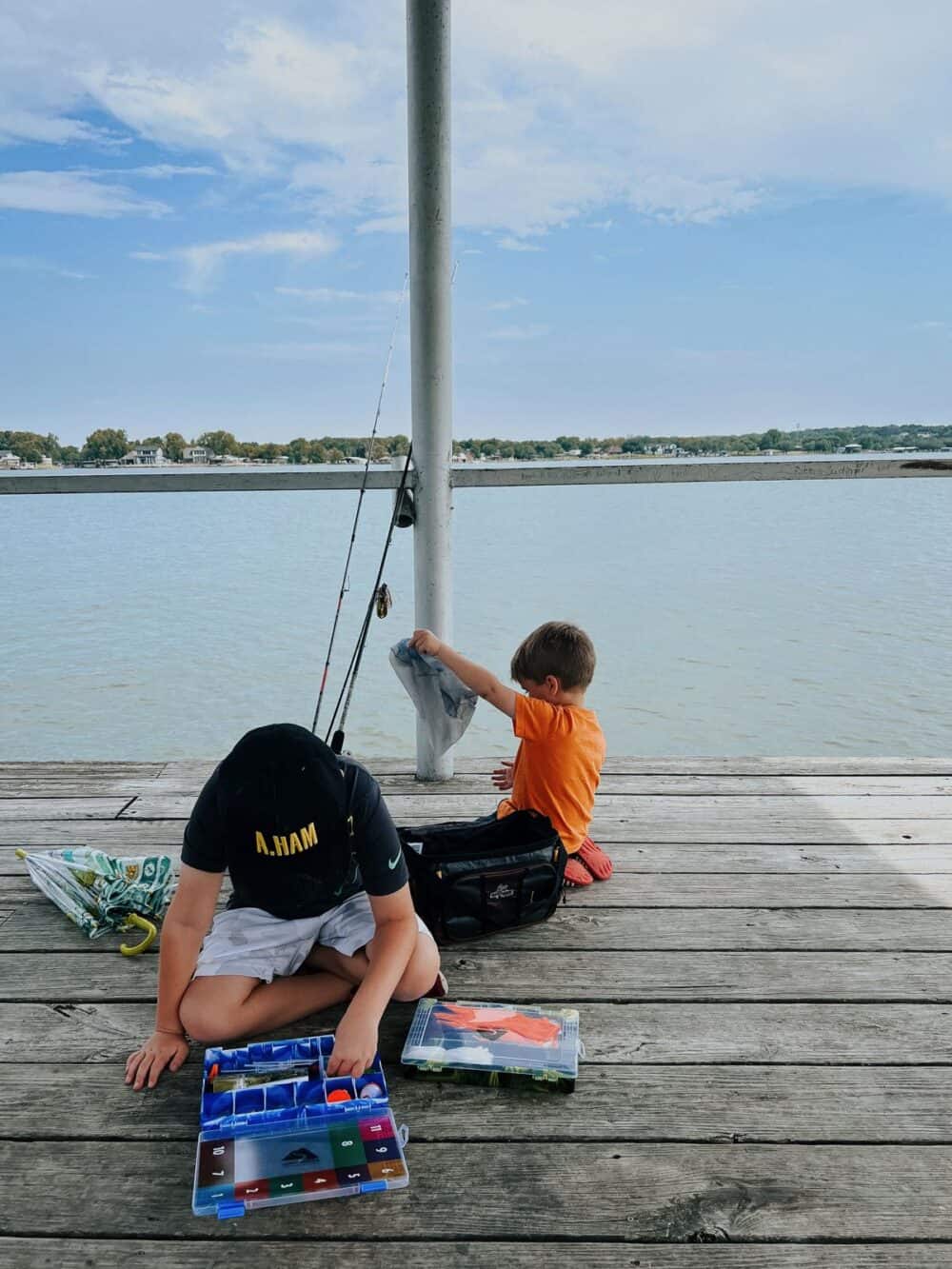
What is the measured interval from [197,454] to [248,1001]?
2077 millimetres

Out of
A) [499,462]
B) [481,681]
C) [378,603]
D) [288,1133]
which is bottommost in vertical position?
[288,1133]

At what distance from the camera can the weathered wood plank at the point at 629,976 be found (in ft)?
5.58

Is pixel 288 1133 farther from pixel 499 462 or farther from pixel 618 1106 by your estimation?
pixel 499 462

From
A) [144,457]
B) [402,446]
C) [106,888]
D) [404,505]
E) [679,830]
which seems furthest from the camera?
[144,457]

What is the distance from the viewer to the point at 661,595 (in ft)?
19.7

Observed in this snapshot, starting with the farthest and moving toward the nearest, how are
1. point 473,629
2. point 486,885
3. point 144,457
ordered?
point 473,629 → point 144,457 → point 486,885

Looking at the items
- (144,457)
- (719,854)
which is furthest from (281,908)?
(144,457)

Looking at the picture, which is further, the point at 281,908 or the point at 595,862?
the point at 595,862

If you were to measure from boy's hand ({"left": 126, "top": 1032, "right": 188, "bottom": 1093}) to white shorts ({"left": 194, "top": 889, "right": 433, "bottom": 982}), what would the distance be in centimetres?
11

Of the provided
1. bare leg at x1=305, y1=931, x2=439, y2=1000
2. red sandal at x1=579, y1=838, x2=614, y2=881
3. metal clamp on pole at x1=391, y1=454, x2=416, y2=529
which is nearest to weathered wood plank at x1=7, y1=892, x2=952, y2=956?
red sandal at x1=579, y1=838, x2=614, y2=881

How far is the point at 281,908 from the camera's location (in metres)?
1.62

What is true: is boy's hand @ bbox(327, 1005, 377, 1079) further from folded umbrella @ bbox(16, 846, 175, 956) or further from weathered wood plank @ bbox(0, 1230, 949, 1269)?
folded umbrella @ bbox(16, 846, 175, 956)

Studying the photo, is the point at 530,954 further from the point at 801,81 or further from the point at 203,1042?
the point at 801,81

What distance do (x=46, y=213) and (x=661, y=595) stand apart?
302 inches
